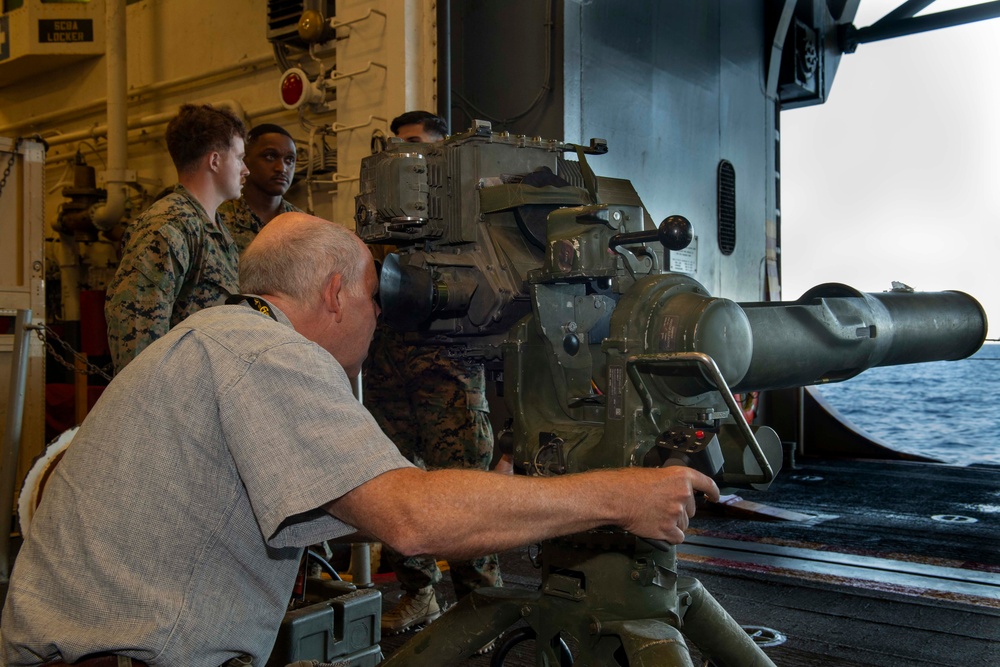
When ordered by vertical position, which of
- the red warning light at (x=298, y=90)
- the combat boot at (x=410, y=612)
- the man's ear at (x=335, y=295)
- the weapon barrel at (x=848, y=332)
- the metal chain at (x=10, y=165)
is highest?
the red warning light at (x=298, y=90)

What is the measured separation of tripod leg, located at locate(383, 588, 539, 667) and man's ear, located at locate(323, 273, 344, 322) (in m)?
0.83

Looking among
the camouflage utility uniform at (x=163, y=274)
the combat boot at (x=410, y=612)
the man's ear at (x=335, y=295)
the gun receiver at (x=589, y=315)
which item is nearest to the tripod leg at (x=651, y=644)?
the gun receiver at (x=589, y=315)

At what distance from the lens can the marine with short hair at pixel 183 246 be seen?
265 cm

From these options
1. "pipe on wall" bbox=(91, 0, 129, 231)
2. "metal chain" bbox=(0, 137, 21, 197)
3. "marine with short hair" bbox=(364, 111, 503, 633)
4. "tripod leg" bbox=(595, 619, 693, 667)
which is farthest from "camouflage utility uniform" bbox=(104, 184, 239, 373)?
"pipe on wall" bbox=(91, 0, 129, 231)

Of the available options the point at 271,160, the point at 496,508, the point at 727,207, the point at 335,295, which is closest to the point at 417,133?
the point at 271,160

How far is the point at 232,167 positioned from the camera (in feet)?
9.89

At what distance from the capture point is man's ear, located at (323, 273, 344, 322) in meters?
1.51

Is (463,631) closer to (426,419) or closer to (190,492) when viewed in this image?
(190,492)

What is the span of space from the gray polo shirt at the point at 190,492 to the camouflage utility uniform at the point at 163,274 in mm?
1380

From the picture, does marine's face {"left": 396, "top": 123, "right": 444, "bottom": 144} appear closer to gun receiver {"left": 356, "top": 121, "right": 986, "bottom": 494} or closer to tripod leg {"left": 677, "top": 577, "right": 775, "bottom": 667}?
gun receiver {"left": 356, "top": 121, "right": 986, "bottom": 494}

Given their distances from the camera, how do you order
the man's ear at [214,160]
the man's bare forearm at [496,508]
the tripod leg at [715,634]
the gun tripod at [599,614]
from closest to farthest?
the man's bare forearm at [496,508] < the gun tripod at [599,614] < the tripod leg at [715,634] < the man's ear at [214,160]

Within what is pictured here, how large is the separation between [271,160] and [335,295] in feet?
7.44

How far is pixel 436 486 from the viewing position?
1.23 m

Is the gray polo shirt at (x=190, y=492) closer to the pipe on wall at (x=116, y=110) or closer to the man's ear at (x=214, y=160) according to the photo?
the man's ear at (x=214, y=160)
